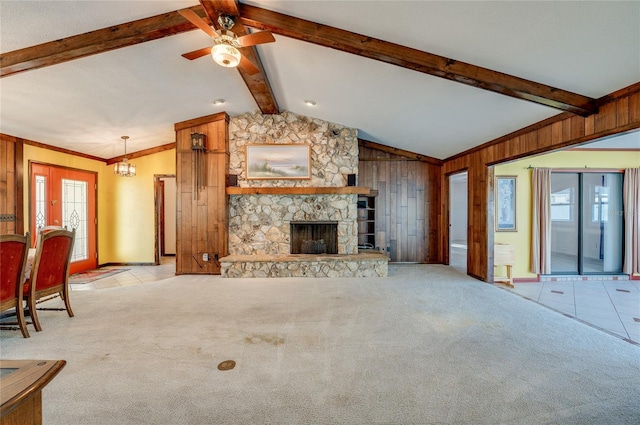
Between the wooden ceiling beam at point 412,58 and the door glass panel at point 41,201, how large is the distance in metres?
5.06

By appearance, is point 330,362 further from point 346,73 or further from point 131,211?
point 131,211

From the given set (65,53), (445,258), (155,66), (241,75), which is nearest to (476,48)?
(241,75)

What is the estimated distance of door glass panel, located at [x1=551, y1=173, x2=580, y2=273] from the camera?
5715 mm

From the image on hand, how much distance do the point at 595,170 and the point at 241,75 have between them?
272 inches

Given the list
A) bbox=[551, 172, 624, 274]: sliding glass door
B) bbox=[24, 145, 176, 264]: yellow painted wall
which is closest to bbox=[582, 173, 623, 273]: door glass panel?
bbox=[551, 172, 624, 274]: sliding glass door

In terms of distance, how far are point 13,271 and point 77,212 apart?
3934 mm

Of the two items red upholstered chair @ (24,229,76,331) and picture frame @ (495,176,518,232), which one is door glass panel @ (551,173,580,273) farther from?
red upholstered chair @ (24,229,76,331)

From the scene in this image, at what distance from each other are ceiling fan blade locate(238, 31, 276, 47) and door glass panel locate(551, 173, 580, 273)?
20.0 feet

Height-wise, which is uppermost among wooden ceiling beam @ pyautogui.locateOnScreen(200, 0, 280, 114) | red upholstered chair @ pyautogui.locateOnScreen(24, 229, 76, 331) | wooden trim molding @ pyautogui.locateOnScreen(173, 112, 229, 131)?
wooden ceiling beam @ pyautogui.locateOnScreen(200, 0, 280, 114)

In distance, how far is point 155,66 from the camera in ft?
11.8

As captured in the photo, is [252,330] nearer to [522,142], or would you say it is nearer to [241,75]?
[241,75]

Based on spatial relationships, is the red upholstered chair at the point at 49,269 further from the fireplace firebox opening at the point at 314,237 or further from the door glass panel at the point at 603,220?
the door glass panel at the point at 603,220

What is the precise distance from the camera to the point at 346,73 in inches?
143

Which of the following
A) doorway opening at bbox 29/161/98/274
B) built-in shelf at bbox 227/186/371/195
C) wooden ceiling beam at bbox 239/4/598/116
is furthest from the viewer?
built-in shelf at bbox 227/186/371/195
